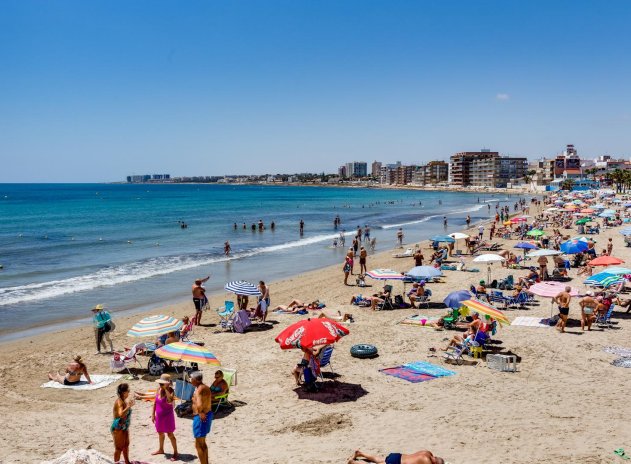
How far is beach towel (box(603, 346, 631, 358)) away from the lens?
11.3 metres

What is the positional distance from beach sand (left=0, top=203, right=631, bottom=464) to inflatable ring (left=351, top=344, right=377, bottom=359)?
6.3 inches

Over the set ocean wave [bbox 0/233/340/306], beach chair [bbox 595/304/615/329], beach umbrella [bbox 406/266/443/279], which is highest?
beach umbrella [bbox 406/266/443/279]

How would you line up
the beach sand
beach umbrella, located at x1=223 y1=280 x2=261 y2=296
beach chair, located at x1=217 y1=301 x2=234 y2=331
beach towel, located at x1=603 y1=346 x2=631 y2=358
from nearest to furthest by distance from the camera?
the beach sand < beach towel, located at x1=603 y1=346 x2=631 y2=358 < beach chair, located at x1=217 y1=301 x2=234 y2=331 < beach umbrella, located at x1=223 y1=280 x2=261 y2=296

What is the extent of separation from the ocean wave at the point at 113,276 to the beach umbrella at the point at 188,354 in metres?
13.7

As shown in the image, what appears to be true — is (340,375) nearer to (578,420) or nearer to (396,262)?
(578,420)

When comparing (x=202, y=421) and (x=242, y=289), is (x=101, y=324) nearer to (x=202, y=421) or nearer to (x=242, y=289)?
(x=242, y=289)

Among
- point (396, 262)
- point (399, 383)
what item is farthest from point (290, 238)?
point (399, 383)

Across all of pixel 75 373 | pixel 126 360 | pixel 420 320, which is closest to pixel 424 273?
pixel 420 320

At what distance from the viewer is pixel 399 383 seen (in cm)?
1007

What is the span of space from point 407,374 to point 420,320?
410 centimetres

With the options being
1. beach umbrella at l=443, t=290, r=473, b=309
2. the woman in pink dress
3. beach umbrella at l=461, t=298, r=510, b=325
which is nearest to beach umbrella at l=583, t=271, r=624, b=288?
beach umbrella at l=443, t=290, r=473, b=309

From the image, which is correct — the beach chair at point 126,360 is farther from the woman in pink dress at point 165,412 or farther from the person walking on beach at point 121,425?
the person walking on beach at point 121,425

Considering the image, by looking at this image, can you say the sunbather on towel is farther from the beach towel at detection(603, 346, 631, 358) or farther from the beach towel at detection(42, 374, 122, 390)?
the beach towel at detection(603, 346, 631, 358)

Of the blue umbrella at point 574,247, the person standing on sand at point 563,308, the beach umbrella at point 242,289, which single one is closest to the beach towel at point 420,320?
the person standing on sand at point 563,308
